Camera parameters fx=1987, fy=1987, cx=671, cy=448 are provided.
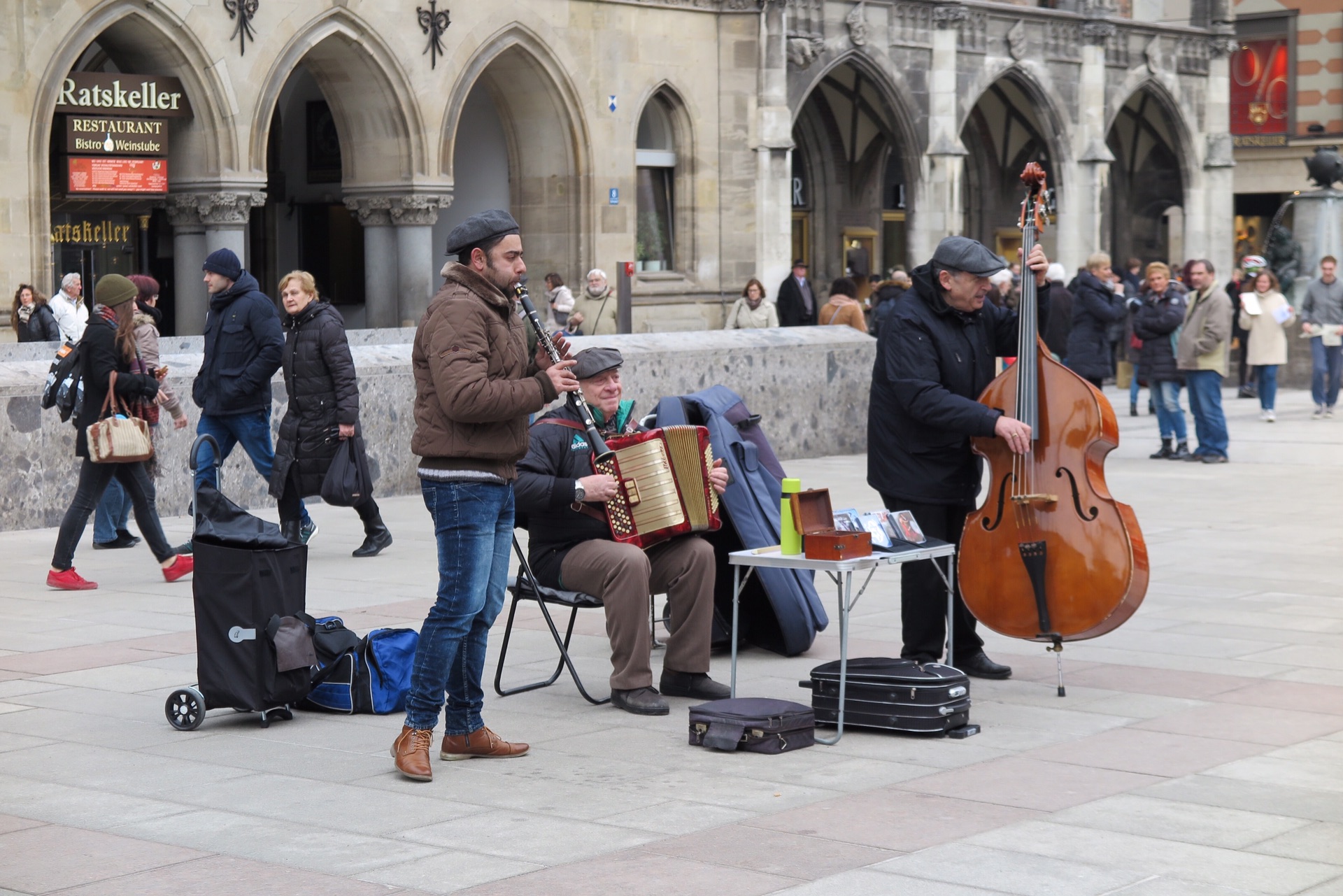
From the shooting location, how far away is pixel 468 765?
6.55 metres

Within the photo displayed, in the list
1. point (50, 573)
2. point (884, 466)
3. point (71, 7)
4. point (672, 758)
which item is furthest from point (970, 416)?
point (71, 7)

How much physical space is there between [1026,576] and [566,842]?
2530mm

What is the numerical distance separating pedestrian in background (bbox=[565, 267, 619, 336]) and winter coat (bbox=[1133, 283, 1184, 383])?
593 cm

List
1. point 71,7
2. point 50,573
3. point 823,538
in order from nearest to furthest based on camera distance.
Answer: point 823,538 → point 50,573 → point 71,7

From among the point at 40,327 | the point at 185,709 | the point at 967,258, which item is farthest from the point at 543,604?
the point at 40,327

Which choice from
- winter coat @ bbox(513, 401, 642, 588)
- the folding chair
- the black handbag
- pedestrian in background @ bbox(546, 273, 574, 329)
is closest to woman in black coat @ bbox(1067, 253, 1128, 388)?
pedestrian in background @ bbox(546, 273, 574, 329)

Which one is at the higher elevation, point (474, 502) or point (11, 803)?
point (474, 502)

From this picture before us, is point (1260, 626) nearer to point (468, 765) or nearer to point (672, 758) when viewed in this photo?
point (672, 758)

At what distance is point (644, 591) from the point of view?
7.32 m

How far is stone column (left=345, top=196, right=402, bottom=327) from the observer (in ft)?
79.3

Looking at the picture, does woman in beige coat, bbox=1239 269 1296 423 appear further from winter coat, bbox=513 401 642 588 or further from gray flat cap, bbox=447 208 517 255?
gray flat cap, bbox=447 208 517 255

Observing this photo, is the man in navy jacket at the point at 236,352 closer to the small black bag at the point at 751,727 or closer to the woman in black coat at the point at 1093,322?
A: the small black bag at the point at 751,727

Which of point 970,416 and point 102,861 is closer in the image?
point 102,861

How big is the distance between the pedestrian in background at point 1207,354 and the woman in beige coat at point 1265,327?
3.70 metres
